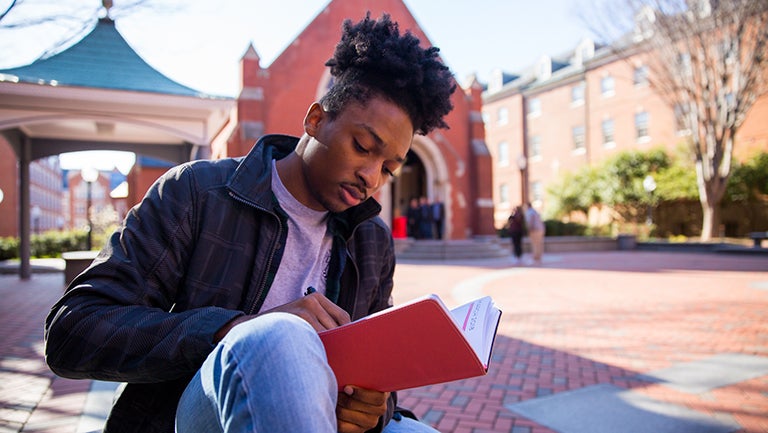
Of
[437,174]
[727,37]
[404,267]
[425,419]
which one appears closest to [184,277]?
[425,419]

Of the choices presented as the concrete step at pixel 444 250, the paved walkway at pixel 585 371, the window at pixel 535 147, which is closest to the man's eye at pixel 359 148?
the paved walkway at pixel 585 371

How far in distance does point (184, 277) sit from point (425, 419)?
2246mm

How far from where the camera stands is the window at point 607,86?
30.6 metres

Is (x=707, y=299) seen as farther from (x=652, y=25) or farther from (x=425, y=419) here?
(x=652, y=25)

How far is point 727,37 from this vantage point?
1611 centimetres

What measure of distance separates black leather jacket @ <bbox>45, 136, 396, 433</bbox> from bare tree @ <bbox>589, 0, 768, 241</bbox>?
17423 millimetres

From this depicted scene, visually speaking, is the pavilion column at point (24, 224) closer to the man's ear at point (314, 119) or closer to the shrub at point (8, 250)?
the shrub at point (8, 250)

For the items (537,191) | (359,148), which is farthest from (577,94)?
(359,148)

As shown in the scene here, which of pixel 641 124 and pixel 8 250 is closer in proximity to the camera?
pixel 8 250

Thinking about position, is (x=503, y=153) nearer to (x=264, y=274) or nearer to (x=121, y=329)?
(x=264, y=274)

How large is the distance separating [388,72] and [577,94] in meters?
35.4

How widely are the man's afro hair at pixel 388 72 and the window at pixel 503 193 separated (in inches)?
1459

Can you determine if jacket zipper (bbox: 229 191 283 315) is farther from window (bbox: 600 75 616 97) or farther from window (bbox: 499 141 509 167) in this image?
window (bbox: 499 141 509 167)

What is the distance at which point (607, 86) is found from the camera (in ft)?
102
